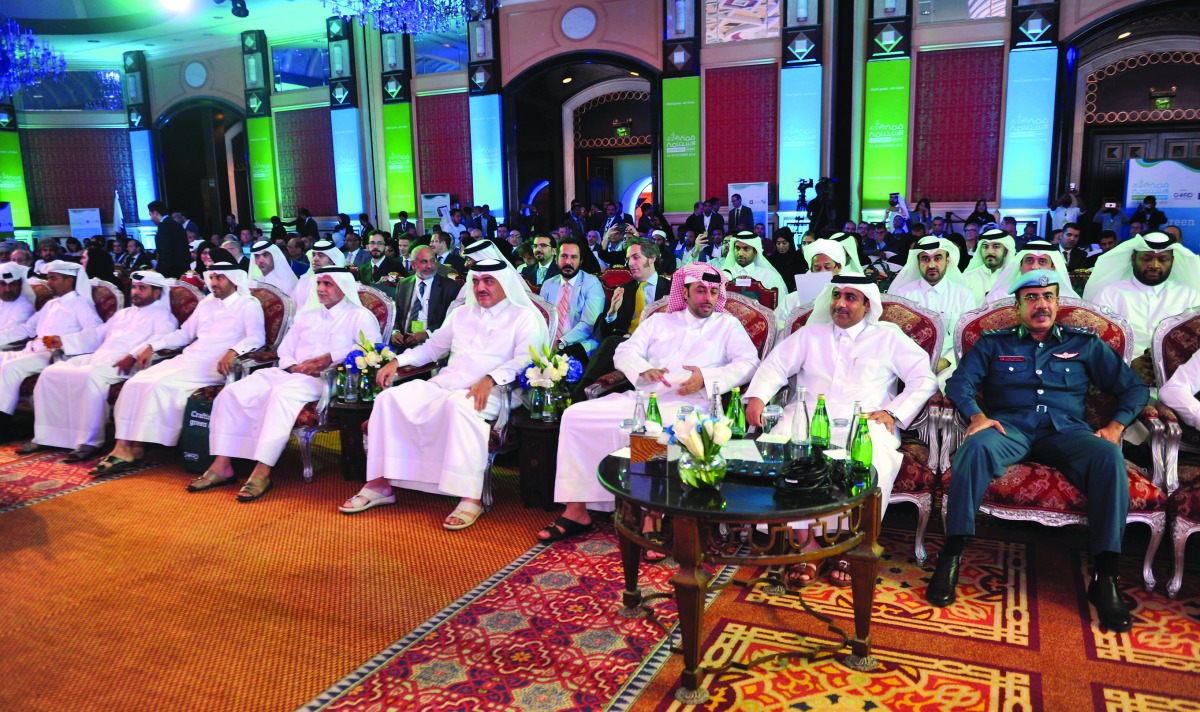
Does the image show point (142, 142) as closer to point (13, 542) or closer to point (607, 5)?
point (607, 5)

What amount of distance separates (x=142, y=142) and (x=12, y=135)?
2515 mm

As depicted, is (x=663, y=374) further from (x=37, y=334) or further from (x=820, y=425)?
(x=37, y=334)

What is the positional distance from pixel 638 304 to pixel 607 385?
1399 mm

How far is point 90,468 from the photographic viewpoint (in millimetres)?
4922

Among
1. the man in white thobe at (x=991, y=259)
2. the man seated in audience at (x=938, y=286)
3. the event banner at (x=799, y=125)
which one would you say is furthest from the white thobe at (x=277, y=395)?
the event banner at (x=799, y=125)

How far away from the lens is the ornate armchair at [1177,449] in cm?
291

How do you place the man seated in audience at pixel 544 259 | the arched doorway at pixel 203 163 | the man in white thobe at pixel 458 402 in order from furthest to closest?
1. the arched doorway at pixel 203 163
2. the man seated in audience at pixel 544 259
3. the man in white thobe at pixel 458 402

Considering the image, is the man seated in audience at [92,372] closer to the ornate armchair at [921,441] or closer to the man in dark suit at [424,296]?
the man in dark suit at [424,296]

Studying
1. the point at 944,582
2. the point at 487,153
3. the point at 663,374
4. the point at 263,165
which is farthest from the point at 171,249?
the point at 944,582

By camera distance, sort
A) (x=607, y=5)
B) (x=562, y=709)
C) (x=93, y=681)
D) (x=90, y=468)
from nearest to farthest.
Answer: (x=562, y=709) < (x=93, y=681) < (x=90, y=468) < (x=607, y=5)

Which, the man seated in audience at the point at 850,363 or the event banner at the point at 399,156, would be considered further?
the event banner at the point at 399,156

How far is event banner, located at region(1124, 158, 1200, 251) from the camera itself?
10446 millimetres

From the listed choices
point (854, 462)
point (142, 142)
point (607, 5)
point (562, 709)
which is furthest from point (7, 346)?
point (142, 142)

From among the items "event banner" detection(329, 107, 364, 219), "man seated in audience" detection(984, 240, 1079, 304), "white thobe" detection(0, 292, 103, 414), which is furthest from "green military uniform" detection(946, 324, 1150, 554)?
"event banner" detection(329, 107, 364, 219)
